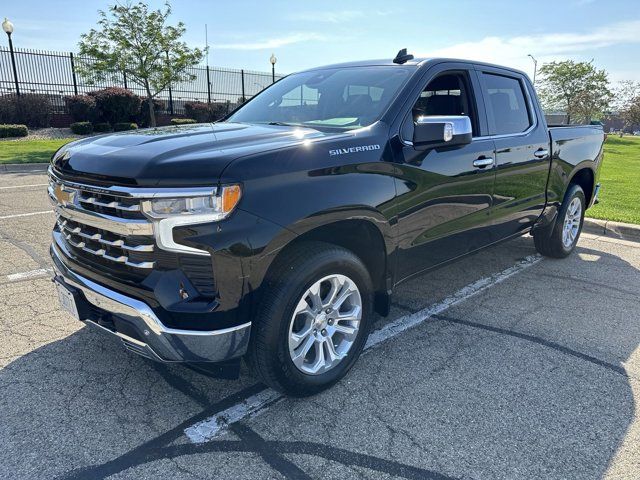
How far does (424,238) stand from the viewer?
11.2 feet

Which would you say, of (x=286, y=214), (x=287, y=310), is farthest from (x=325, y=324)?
(x=286, y=214)

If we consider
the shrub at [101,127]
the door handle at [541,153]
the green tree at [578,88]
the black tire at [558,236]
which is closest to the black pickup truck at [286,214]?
the door handle at [541,153]

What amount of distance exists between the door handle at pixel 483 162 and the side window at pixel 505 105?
1.00 ft

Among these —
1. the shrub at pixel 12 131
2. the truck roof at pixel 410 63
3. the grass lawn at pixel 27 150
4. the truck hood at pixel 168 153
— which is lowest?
the grass lawn at pixel 27 150

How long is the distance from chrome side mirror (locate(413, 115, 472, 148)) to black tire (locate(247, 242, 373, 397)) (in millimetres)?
879

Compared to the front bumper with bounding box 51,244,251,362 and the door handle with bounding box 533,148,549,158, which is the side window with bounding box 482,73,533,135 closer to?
the door handle with bounding box 533,148,549,158

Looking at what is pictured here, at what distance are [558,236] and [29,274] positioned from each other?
5388 millimetres

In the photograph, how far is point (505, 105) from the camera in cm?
441

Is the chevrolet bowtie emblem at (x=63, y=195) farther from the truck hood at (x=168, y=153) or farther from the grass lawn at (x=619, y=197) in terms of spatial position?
the grass lawn at (x=619, y=197)

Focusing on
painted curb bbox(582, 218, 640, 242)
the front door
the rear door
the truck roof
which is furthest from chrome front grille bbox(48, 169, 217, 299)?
painted curb bbox(582, 218, 640, 242)

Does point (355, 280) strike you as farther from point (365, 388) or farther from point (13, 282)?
point (13, 282)

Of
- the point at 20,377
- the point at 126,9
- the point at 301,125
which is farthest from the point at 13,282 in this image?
the point at 126,9

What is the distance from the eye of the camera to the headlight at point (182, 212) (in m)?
2.24

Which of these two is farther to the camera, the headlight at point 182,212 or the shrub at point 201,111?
the shrub at point 201,111
